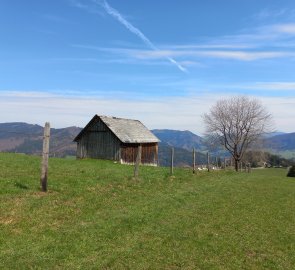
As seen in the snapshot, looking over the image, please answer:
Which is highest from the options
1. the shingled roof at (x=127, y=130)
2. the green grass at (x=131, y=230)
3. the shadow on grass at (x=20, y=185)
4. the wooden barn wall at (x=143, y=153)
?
the shingled roof at (x=127, y=130)

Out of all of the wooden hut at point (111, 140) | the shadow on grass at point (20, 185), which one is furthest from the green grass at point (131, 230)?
the wooden hut at point (111, 140)

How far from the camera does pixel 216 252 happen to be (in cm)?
1216

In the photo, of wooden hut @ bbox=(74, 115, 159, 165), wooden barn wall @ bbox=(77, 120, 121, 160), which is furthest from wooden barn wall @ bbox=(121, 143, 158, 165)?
wooden barn wall @ bbox=(77, 120, 121, 160)

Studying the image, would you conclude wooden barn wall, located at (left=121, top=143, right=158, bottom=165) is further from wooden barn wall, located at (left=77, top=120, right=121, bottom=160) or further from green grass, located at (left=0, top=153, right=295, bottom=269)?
green grass, located at (left=0, top=153, right=295, bottom=269)

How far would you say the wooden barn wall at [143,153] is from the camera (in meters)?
61.7

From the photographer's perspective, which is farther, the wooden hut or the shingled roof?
the shingled roof

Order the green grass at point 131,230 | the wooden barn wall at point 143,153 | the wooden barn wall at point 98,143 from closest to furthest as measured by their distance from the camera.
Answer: the green grass at point 131,230 → the wooden barn wall at point 98,143 → the wooden barn wall at point 143,153

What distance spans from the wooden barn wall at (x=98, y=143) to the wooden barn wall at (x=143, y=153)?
4.18ft

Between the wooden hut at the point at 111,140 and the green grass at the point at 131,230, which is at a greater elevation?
the wooden hut at the point at 111,140

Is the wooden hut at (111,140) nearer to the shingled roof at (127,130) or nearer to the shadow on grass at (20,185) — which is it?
the shingled roof at (127,130)

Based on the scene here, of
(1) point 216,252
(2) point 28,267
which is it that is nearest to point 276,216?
(1) point 216,252

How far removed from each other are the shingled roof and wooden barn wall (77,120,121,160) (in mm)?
761

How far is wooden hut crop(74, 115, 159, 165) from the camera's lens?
61312mm

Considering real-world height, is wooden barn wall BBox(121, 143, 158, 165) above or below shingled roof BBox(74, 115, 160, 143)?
below
